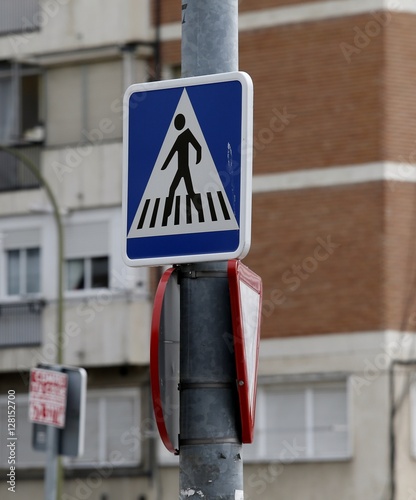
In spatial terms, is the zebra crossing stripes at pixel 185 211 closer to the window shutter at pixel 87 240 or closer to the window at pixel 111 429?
the window at pixel 111 429

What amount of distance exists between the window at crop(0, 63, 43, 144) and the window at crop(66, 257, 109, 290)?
9.30ft

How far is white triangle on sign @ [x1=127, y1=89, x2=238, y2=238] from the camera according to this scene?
5.02 metres

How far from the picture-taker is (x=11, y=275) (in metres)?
30.8

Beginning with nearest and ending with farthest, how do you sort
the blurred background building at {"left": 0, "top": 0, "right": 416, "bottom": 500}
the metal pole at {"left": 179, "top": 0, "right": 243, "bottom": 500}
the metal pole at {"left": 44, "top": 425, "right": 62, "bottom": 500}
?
the metal pole at {"left": 179, "top": 0, "right": 243, "bottom": 500} < the metal pole at {"left": 44, "top": 425, "right": 62, "bottom": 500} < the blurred background building at {"left": 0, "top": 0, "right": 416, "bottom": 500}

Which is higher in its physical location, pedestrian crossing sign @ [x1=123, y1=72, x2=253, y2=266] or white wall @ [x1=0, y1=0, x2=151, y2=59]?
white wall @ [x1=0, y1=0, x2=151, y2=59]

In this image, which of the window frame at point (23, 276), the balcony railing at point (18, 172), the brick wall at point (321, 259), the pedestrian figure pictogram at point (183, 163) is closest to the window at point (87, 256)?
the window frame at point (23, 276)

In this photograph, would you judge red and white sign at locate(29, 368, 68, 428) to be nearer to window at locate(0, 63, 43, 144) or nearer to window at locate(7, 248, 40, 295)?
window at locate(7, 248, 40, 295)

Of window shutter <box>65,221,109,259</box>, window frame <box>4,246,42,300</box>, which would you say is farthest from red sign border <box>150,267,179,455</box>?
window frame <box>4,246,42,300</box>

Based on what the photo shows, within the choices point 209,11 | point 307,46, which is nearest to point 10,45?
point 307,46

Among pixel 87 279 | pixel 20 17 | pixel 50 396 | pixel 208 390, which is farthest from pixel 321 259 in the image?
pixel 208 390

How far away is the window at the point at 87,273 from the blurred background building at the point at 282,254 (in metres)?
0.03

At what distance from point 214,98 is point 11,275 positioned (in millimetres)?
26021

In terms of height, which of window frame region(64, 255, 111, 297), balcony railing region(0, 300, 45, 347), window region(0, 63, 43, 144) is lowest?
balcony railing region(0, 300, 45, 347)

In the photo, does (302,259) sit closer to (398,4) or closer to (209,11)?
(398,4)
